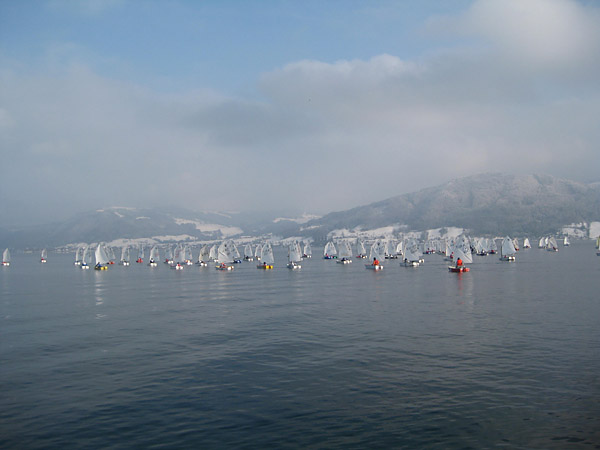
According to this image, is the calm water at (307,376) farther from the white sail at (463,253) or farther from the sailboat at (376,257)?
the sailboat at (376,257)

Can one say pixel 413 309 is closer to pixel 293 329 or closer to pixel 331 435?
pixel 293 329

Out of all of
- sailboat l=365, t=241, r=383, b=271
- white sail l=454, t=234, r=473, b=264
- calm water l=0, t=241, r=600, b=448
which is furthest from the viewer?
sailboat l=365, t=241, r=383, b=271

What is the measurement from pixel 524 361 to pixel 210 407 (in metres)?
26.6

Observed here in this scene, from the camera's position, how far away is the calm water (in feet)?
87.4

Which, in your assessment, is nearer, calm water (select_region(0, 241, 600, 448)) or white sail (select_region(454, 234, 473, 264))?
calm water (select_region(0, 241, 600, 448))

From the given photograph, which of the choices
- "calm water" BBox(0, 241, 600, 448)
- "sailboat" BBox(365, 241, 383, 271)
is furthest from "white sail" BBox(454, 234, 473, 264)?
"calm water" BBox(0, 241, 600, 448)

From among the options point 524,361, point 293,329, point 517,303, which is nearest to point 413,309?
point 517,303

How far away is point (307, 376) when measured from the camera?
3731cm

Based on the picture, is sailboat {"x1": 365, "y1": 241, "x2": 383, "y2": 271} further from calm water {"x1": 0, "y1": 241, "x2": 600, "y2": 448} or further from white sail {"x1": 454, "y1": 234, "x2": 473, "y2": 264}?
calm water {"x1": 0, "y1": 241, "x2": 600, "y2": 448}

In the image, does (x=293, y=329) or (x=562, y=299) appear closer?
(x=293, y=329)

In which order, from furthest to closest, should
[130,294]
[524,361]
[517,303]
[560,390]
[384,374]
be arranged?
[130,294] → [517,303] → [524,361] → [384,374] → [560,390]

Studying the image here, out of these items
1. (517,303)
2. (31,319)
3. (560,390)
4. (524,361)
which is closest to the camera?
(560,390)

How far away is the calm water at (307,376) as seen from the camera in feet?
87.4

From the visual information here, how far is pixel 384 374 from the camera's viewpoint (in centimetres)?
3744
